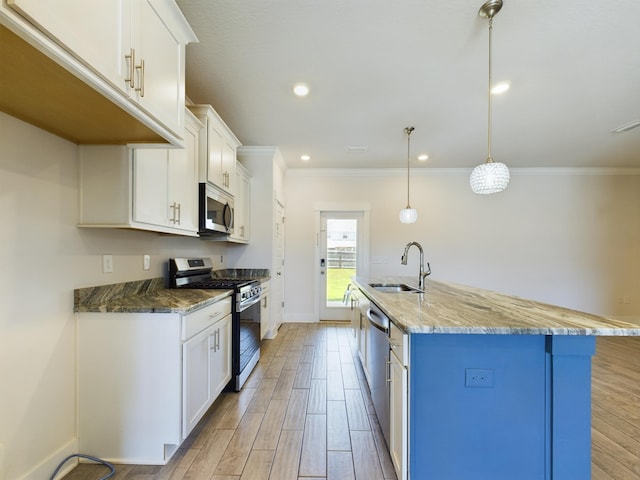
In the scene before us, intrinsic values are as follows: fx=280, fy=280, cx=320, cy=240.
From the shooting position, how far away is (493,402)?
1.27 meters

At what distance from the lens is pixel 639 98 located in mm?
2613

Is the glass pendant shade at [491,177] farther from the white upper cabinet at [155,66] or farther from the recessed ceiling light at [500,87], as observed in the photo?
the white upper cabinet at [155,66]

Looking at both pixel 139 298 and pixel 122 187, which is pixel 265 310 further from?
pixel 122 187

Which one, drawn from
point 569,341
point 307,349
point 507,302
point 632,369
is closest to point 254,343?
point 307,349

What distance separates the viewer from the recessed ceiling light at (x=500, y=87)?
2377 millimetres

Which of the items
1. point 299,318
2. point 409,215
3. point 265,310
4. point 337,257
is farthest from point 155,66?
point 299,318

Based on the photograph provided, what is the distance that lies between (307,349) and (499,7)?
3441 millimetres

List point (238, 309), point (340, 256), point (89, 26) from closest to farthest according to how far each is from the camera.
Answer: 1. point (89, 26)
2. point (238, 309)
3. point (340, 256)

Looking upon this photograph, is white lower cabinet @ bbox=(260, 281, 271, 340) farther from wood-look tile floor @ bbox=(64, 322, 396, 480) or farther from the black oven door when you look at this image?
wood-look tile floor @ bbox=(64, 322, 396, 480)

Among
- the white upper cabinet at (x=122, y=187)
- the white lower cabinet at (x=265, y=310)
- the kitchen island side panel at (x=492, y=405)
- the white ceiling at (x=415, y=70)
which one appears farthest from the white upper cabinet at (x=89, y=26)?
the white lower cabinet at (x=265, y=310)

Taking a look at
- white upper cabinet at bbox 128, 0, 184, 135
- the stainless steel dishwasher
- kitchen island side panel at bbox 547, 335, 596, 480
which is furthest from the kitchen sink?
white upper cabinet at bbox 128, 0, 184, 135

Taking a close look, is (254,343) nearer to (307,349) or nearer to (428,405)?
(307,349)

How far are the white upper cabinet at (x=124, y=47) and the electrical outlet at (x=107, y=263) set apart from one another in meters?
0.75

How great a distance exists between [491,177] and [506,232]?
3525mm
